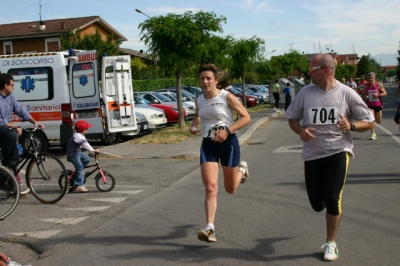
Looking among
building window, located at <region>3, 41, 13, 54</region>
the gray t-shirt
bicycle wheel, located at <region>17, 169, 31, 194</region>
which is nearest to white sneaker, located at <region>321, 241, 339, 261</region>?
the gray t-shirt

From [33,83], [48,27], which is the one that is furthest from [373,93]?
[48,27]

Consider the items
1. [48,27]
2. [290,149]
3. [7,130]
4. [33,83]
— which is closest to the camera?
[7,130]

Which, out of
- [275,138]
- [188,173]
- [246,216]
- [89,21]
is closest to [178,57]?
[275,138]

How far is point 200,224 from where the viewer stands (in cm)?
643

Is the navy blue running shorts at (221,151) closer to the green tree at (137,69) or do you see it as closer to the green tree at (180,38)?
the green tree at (180,38)

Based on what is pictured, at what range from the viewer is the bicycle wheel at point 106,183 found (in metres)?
8.96

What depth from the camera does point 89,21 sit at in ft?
169

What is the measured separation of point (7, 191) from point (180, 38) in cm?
1206

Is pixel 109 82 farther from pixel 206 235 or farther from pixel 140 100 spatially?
pixel 206 235

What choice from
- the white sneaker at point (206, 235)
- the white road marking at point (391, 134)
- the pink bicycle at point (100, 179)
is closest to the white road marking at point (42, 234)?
the white sneaker at point (206, 235)

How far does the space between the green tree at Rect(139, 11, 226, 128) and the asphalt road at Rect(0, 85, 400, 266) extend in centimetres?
869

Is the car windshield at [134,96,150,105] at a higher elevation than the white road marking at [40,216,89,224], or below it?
higher

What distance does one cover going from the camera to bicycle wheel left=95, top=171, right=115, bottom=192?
29.4 ft

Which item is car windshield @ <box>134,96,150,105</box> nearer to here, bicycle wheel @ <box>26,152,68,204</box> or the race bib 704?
bicycle wheel @ <box>26,152,68,204</box>
